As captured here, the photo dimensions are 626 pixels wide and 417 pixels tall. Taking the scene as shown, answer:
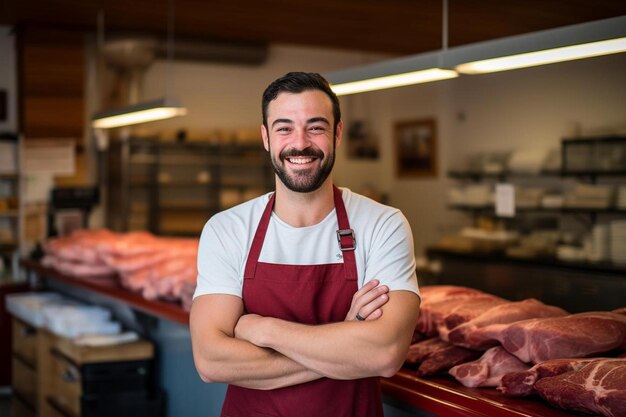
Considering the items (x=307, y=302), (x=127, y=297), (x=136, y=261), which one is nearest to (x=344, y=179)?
(x=136, y=261)

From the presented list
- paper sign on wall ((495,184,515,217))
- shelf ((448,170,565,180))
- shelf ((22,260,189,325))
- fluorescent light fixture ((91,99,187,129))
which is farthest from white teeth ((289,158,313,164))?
paper sign on wall ((495,184,515,217))

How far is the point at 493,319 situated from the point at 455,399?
1.58 ft

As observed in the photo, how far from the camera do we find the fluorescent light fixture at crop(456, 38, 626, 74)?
104 inches

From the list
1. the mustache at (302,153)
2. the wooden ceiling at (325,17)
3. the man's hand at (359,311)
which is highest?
the wooden ceiling at (325,17)

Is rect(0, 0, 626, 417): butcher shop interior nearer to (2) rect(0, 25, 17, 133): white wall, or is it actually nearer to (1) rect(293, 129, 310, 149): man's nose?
(2) rect(0, 25, 17, 133): white wall

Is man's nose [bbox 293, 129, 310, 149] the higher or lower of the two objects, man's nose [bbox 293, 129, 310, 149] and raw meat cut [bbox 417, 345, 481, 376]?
the higher

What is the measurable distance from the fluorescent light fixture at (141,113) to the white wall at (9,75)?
199 centimetres

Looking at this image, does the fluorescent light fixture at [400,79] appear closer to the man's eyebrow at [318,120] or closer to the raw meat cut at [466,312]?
the raw meat cut at [466,312]

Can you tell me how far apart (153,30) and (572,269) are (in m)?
4.60

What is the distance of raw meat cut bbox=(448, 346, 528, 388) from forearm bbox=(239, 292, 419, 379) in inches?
18.2

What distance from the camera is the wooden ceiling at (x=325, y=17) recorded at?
256 inches

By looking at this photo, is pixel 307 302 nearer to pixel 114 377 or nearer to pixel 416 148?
pixel 114 377

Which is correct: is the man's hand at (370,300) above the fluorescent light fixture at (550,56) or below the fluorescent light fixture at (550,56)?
below

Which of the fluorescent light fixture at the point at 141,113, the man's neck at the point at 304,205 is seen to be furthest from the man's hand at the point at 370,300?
the fluorescent light fixture at the point at 141,113
